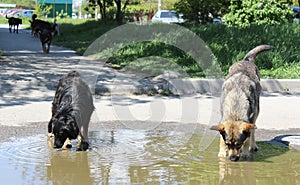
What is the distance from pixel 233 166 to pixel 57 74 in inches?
350

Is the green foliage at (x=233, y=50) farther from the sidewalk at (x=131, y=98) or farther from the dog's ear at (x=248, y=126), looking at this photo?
the dog's ear at (x=248, y=126)

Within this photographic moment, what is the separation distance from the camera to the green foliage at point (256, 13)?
2017 cm

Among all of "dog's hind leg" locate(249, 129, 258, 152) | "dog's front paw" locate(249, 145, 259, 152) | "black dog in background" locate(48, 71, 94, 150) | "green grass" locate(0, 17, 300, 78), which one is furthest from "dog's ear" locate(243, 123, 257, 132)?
"green grass" locate(0, 17, 300, 78)

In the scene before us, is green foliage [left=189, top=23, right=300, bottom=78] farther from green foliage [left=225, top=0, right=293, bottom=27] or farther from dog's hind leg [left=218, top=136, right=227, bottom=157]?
dog's hind leg [left=218, top=136, right=227, bottom=157]

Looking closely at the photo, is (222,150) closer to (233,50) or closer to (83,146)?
(83,146)

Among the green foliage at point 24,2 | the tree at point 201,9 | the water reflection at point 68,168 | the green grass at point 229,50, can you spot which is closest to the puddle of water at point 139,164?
the water reflection at point 68,168

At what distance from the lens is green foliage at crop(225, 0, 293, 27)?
2017 cm

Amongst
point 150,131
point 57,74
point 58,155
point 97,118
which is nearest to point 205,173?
point 58,155

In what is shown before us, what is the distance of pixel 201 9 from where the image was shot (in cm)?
2578

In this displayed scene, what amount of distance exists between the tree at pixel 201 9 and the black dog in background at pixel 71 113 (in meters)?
18.2

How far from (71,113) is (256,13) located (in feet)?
46.7

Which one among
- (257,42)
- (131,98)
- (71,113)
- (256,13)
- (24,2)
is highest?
(256,13)

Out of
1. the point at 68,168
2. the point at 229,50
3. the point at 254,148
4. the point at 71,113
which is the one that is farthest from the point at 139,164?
the point at 229,50

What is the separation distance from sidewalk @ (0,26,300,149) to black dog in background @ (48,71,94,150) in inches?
73.9
